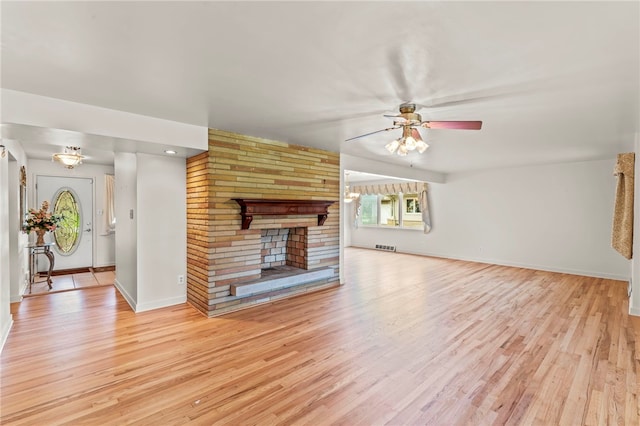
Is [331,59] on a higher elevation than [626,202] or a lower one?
higher

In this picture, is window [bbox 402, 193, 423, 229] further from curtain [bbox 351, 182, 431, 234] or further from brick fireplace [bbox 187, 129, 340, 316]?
brick fireplace [bbox 187, 129, 340, 316]

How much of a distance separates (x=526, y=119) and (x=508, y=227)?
14.9ft

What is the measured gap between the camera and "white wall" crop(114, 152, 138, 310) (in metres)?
4.05

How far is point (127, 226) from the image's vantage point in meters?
4.43

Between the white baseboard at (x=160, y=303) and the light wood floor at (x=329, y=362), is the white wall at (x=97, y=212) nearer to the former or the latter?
the light wood floor at (x=329, y=362)

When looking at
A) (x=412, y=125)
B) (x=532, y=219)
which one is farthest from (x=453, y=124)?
(x=532, y=219)

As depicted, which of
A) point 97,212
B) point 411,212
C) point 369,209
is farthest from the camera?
point 369,209

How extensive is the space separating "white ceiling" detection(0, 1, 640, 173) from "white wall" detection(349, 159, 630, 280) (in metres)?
3.03

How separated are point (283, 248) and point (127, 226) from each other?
2.35m

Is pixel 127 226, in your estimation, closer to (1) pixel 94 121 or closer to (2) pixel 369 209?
(1) pixel 94 121

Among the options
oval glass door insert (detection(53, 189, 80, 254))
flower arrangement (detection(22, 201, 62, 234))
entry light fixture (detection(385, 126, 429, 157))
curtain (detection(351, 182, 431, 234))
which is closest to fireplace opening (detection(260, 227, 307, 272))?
entry light fixture (detection(385, 126, 429, 157))

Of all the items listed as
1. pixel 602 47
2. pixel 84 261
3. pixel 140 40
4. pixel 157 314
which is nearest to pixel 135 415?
pixel 157 314

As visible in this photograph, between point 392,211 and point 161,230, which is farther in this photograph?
point 392,211

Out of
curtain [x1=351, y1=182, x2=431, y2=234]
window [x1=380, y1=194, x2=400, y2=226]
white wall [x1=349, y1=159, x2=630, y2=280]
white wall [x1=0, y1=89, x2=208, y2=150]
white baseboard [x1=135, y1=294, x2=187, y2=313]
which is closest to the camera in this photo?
white wall [x1=0, y1=89, x2=208, y2=150]
